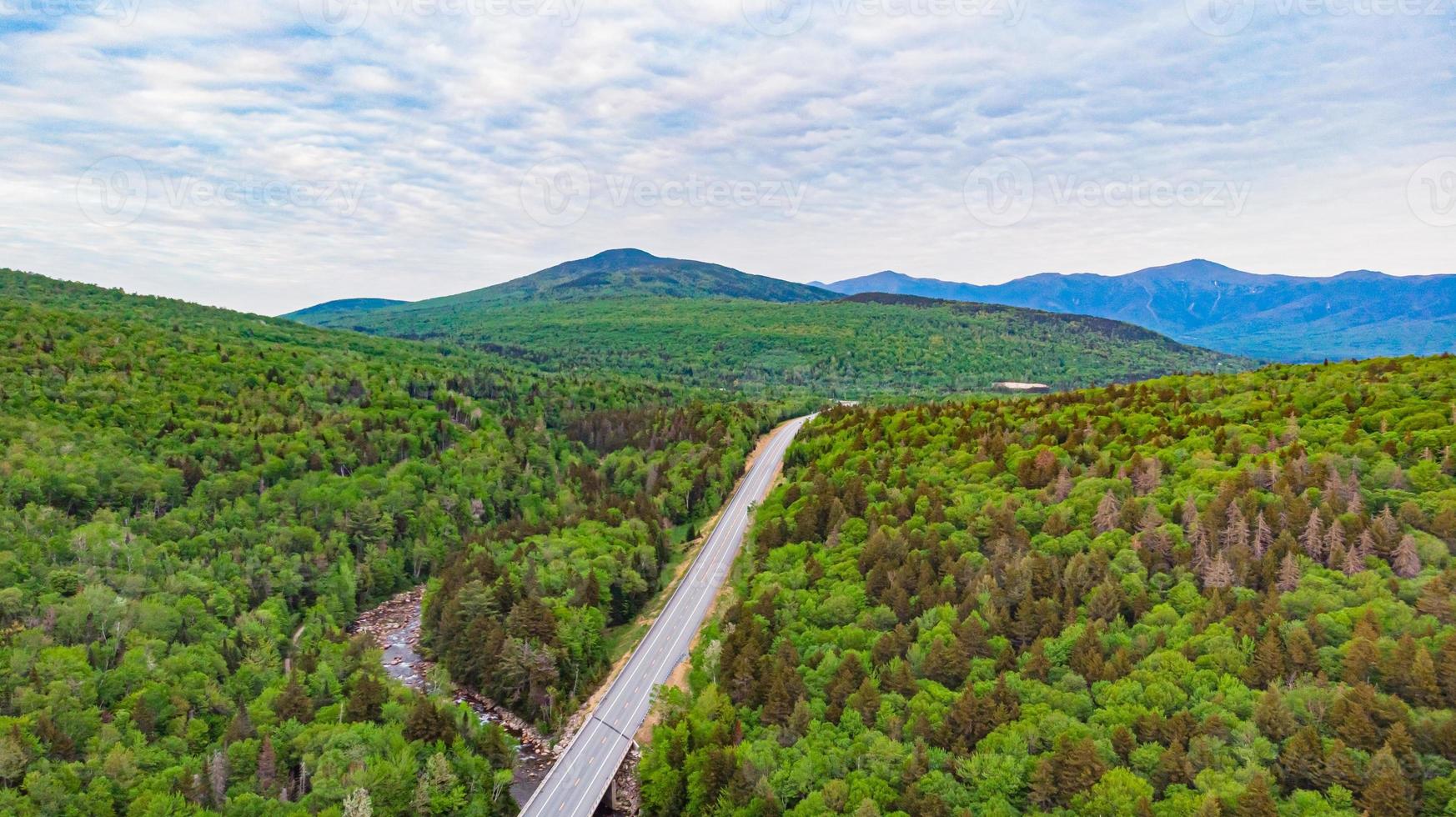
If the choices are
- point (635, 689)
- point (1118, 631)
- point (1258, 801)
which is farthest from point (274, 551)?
point (1258, 801)

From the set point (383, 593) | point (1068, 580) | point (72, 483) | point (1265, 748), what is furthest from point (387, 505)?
point (1265, 748)

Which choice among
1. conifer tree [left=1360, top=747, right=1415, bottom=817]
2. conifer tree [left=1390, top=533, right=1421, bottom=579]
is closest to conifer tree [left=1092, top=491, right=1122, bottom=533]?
conifer tree [left=1390, top=533, right=1421, bottom=579]

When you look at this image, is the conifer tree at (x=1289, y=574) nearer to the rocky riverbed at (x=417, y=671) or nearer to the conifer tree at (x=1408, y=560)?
the conifer tree at (x=1408, y=560)

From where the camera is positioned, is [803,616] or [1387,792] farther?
[803,616]

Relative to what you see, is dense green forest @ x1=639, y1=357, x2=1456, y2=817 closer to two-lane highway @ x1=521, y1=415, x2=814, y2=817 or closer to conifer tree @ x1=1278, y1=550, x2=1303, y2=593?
conifer tree @ x1=1278, y1=550, x2=1303, y2=593

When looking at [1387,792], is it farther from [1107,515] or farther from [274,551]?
[274,551]

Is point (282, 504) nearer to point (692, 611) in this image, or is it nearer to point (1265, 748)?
point (692, 611)
